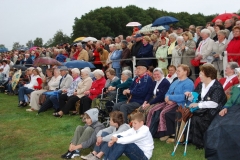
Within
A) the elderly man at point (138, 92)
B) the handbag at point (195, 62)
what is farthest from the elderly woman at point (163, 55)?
the elderly man at point (138, 92)

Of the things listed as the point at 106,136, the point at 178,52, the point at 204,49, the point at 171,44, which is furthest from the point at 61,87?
the point at 106,136

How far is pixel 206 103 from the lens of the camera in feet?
22.0

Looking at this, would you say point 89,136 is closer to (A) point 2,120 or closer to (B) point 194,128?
(B) point 194,128

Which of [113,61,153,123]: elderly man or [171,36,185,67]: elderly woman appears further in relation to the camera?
[171,36,185,67]: elderly woman

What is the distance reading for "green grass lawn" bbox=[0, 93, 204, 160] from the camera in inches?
280

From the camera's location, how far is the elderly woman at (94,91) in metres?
10.5

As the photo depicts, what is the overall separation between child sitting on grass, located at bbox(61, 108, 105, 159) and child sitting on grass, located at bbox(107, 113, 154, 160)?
0.81 m

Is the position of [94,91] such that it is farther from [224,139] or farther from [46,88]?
[224,139]

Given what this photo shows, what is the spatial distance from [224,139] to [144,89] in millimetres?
2928

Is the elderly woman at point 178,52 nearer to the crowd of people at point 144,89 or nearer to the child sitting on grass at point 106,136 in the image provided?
the crowd of people at point 144,89

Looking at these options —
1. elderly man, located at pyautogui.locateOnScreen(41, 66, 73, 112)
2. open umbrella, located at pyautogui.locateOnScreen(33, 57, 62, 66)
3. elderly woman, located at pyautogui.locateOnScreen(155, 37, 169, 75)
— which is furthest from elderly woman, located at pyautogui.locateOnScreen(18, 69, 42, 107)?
elderly woman, located at pyautogui.locateOnScreen(155, 37, 169, 75)

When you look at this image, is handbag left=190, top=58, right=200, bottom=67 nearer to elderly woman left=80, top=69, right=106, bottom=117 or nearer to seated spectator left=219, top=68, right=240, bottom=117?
elderly woman left=80, top=69, right=106, bottom=117

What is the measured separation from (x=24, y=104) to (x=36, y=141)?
526 centimetres

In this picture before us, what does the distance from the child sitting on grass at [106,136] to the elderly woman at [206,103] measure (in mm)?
1306
